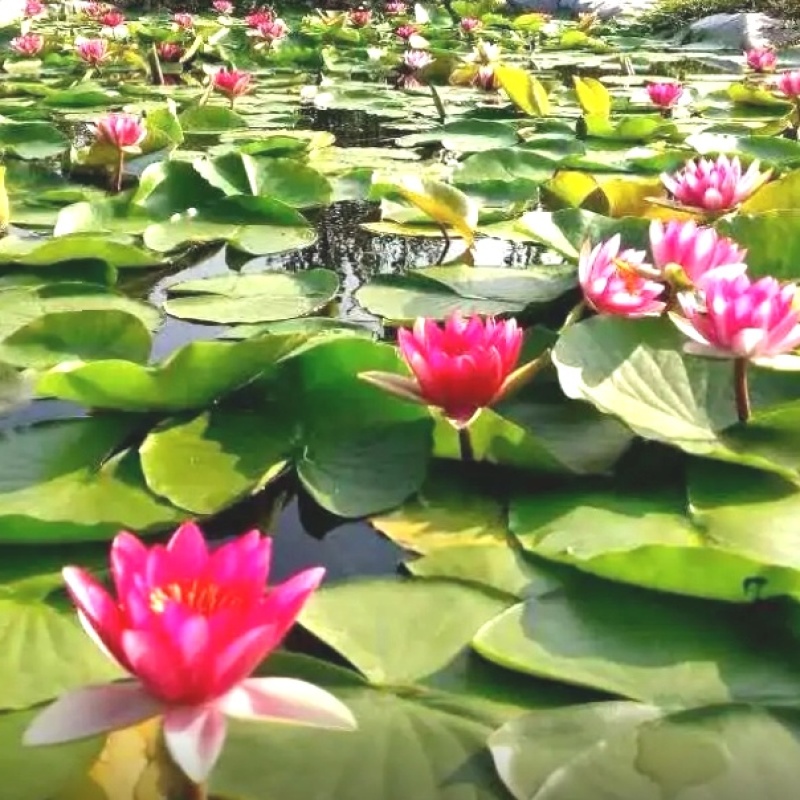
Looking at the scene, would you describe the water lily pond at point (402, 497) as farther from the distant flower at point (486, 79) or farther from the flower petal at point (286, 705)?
the distant flower at point (486, 79)

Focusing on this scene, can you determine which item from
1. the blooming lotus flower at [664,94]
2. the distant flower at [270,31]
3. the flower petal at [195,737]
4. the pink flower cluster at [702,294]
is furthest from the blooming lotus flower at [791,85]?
the distant flower at [270,31]

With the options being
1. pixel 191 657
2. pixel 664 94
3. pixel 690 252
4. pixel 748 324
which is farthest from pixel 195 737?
pixel 664 94

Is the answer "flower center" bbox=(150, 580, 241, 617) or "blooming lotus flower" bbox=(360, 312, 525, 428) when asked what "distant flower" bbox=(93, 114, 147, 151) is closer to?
"blooming lotus flower" bbox=(360, 312, 525, 428)

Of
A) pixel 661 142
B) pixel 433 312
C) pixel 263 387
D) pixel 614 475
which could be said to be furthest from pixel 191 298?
pixel 661 142

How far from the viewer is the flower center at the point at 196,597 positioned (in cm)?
70

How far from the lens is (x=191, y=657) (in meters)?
0.65

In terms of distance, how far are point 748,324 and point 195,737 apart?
0.77 meters

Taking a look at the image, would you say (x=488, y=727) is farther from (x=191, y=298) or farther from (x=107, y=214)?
(x=107, y=214)

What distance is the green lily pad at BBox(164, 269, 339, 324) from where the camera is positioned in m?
1.76

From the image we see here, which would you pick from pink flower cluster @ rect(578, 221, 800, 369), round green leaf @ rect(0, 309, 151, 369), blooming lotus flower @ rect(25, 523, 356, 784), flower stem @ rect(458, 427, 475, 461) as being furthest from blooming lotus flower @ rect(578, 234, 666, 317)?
blooming lotus flower @ rect(25, 523, 356, 784)

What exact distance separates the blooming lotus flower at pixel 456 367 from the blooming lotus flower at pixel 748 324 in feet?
0.70

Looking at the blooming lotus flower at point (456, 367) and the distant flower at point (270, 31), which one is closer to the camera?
the blooming lotus flower at point (456, 367)

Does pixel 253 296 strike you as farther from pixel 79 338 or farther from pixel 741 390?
pixel 741 390

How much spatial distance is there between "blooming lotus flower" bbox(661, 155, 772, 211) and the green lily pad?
2.19ft
